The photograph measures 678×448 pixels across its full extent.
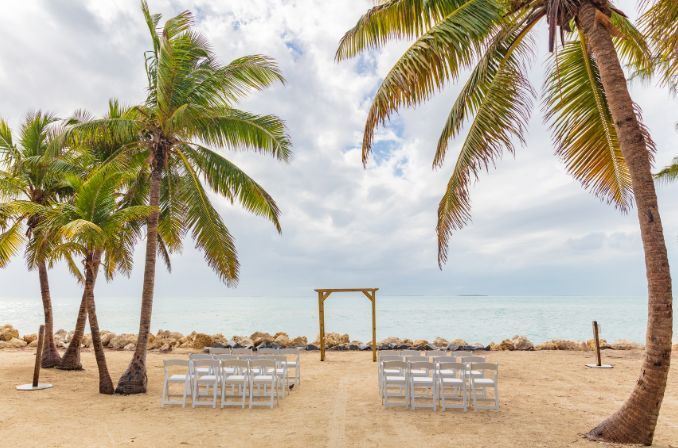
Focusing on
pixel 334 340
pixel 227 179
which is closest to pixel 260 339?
pixel 334 340

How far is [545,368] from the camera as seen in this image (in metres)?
12.5

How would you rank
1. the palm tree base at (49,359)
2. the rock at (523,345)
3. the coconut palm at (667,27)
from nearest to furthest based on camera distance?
1. the coconut palm at (667,27)
2. the palm tree base at (49,359)
3. the rock at (523,345)

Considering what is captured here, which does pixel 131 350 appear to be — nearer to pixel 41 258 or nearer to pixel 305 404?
pixel 41 258

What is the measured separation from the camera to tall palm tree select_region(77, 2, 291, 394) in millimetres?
9438

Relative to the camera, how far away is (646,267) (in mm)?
5418

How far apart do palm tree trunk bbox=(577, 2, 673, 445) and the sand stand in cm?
58

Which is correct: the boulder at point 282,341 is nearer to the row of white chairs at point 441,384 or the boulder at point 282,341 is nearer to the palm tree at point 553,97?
the row of white chairs at point 441,384

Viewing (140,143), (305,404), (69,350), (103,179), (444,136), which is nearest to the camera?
(444,136)

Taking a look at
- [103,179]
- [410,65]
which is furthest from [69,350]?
[410,65]

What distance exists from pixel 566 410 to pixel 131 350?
49.0 feet

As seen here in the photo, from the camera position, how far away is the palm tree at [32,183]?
11523 mm

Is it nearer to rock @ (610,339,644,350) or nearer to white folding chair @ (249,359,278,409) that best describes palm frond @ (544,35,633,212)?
white folding chair @ (249,359,278,409)


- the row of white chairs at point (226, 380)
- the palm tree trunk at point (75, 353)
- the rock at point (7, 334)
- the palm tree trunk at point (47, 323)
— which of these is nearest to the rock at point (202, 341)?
the palm tree trunk at point (75, 353)

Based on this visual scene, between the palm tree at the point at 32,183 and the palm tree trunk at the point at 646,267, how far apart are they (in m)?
11.9
